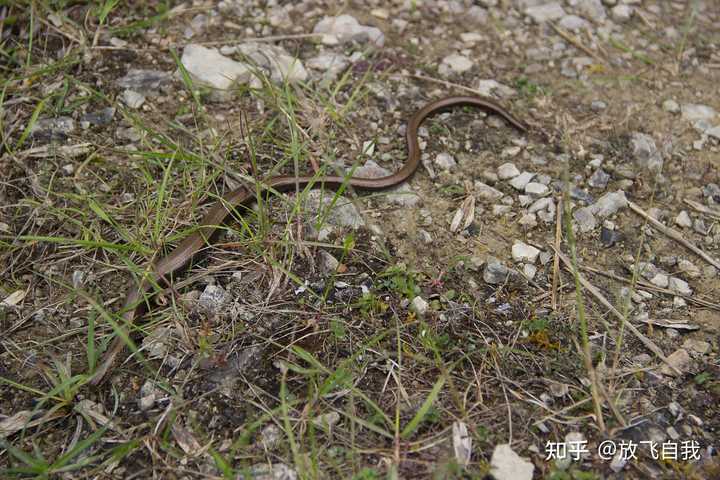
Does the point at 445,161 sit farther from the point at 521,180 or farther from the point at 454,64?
the point at 454,64

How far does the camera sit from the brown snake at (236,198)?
2.44 metres

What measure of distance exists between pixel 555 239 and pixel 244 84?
67.0 inches

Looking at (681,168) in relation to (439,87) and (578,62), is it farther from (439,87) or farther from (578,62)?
(439,87)

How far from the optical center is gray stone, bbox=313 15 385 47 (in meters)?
3.58

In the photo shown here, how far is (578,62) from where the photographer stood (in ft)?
11.7

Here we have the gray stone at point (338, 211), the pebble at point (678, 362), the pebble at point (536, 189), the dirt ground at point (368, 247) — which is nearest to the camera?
the dirt ground at point (368, 247)

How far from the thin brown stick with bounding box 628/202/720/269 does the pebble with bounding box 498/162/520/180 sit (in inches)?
21.2

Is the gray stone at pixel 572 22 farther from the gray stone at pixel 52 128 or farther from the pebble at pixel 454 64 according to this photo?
the gray stone at pixel 52 128

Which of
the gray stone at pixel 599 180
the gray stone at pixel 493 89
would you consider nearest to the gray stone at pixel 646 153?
the gray stone at pixel 599 180

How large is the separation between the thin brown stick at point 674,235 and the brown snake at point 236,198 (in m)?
0.69


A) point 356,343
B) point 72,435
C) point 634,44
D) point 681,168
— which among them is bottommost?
point 72,435

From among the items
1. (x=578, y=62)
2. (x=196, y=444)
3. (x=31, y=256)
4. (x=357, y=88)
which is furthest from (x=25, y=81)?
(x=578, y=62)

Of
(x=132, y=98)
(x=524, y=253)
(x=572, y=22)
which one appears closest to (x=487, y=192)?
(x=524, y=253)

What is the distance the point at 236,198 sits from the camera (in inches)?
111
